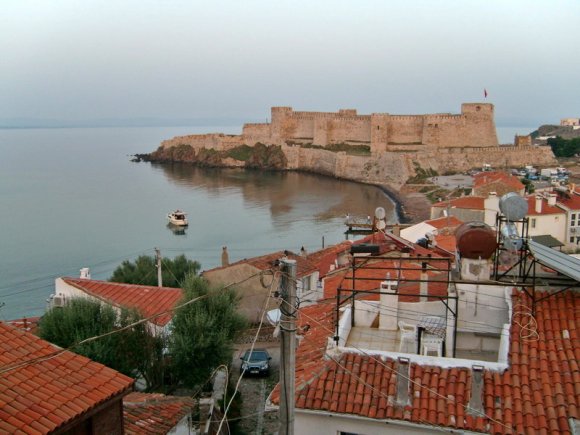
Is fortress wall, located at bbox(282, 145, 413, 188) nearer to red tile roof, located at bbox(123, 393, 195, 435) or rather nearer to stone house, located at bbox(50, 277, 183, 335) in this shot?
stone house, located at bbox(50, 277, 183, 335)

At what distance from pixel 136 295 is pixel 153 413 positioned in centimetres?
698

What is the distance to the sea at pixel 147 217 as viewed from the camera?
109ft

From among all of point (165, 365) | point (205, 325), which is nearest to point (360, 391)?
point (205, 325)

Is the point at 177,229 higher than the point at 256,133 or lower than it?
lower

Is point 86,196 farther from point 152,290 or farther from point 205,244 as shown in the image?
point 152,290

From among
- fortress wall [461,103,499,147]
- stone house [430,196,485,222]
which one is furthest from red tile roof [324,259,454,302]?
fortress wall [461,103,499,147]

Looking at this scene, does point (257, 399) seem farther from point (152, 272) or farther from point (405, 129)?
point (405, 129)

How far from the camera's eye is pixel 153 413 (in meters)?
7.05

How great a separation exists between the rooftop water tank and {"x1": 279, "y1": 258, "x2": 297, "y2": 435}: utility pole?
3.42 m

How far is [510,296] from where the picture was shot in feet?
21.6

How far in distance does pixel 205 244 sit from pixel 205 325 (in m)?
28.6

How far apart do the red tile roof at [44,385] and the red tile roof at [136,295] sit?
7413mm

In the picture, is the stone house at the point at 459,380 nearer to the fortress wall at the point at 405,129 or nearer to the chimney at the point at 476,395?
the chimney at the point at 476,395

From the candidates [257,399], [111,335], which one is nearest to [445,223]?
[257,399]
